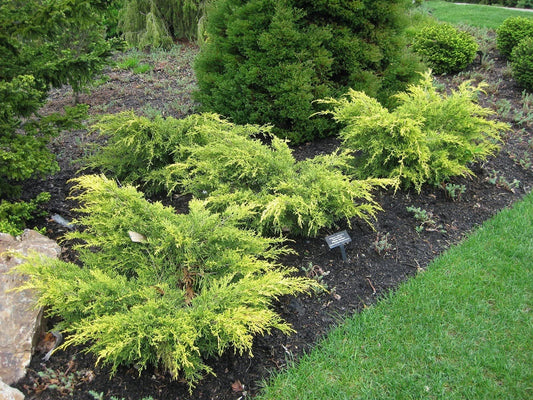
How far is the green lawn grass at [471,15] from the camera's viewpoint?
11688mm

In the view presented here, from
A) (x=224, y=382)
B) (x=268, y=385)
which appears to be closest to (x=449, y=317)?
(x=268, y=385)

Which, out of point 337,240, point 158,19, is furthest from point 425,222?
point 158,19

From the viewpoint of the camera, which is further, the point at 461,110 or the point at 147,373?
the point at 461,110

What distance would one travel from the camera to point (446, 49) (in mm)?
7566

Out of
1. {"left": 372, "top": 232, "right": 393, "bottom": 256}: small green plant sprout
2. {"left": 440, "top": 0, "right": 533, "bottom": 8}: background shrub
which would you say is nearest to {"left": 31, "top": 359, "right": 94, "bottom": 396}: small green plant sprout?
{"left": 372, "top": 232, "right": 393, "bottom": 256}: small green plant sprout

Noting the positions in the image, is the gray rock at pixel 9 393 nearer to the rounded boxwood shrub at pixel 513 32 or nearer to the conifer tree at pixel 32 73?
the conifer tree at pixel 32 73

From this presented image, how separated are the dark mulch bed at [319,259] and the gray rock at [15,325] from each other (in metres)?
0.08

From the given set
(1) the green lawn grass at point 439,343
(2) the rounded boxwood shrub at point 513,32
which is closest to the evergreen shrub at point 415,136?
(1) the green lawn grass at point 439,343

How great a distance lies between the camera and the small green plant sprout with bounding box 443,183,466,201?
4.39 metres

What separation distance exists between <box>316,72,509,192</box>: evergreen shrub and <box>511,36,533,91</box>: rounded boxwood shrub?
2927 mm

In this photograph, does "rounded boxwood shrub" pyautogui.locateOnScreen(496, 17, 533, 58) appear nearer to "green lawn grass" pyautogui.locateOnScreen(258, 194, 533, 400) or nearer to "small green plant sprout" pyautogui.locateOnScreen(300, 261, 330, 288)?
"green lawn grass" pyautogui.locateOnScreen(258, 194, 533, 400)

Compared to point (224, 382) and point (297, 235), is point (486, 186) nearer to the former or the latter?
point (297, 235)

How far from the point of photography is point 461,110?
14.7 ft

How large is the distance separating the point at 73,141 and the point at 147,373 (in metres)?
3.49
